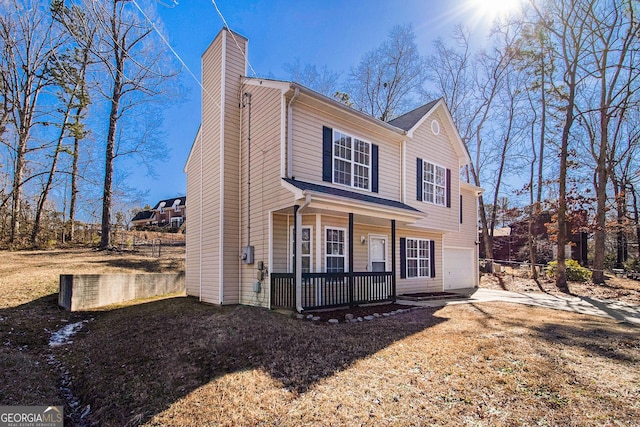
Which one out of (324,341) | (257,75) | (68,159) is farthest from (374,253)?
(68,159)

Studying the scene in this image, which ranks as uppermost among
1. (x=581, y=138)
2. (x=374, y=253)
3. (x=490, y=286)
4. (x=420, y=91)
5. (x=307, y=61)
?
(x=307, y=61)

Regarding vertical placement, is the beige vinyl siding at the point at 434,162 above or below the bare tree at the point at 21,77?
below

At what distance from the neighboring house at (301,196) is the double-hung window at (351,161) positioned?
0.04 meters

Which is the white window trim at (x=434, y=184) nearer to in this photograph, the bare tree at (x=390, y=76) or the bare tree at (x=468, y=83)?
the bare tree at (x=390, y=76)

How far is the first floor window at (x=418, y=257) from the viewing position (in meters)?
12.4

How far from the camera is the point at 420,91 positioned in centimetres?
2370

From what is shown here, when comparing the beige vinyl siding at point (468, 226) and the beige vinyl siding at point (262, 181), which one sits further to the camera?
the beige vinyl siding at point (468, 226)

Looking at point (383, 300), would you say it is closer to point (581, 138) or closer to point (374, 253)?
point (374, 253)

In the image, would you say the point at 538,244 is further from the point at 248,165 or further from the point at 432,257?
the point at 248,165

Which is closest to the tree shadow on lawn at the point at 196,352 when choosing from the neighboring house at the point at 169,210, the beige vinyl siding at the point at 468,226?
the beige vinyl siding at the point at 468,226

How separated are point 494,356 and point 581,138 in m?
23.3

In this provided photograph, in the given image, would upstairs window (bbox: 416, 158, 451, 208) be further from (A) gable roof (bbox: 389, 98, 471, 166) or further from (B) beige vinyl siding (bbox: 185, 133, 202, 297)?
(B) beige vinyl siding (bbox: 185, 133, 202, 297)

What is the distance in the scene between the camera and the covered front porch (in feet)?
26.1

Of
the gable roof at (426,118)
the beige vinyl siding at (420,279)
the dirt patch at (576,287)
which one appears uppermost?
the gable roof at (426,118)
